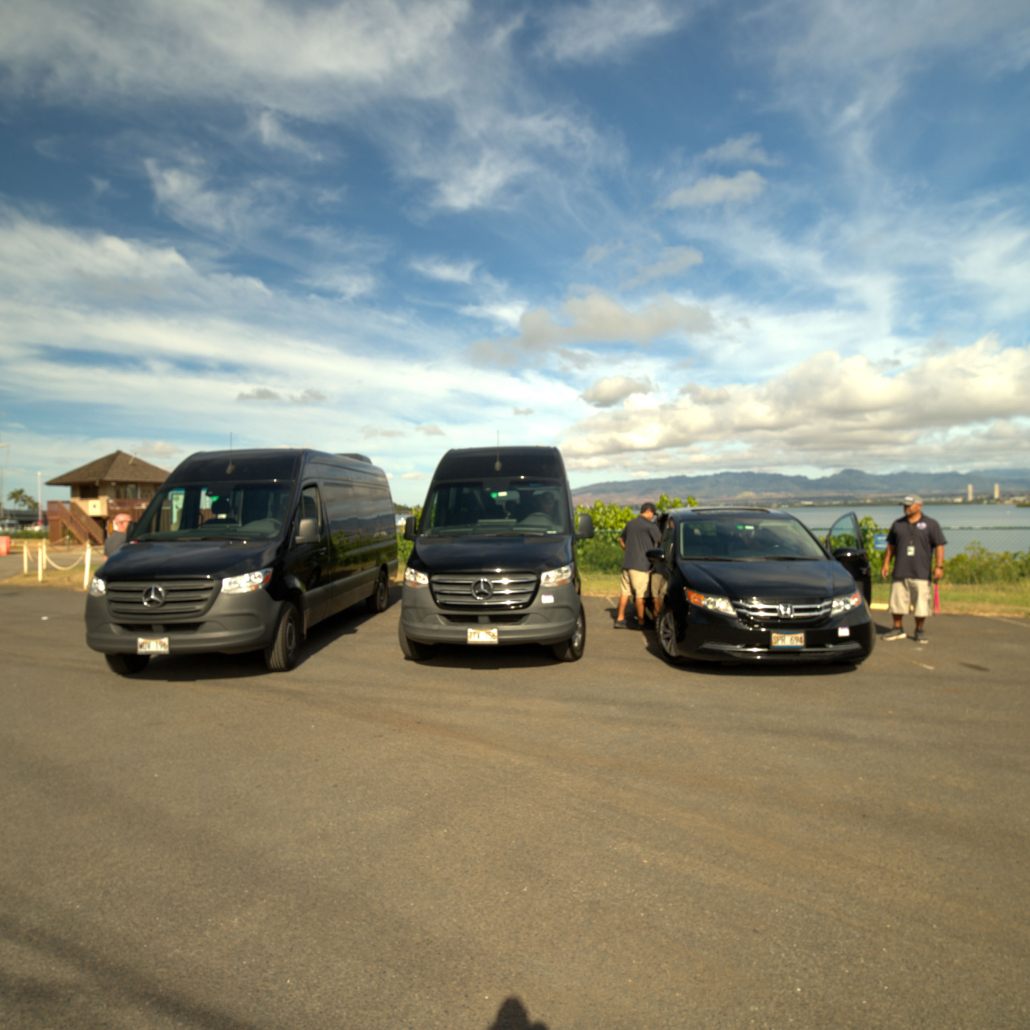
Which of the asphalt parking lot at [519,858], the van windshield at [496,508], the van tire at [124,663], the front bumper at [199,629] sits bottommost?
the asphalt parking lot at [519,858]

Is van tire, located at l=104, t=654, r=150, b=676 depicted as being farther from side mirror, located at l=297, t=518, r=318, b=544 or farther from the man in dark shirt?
the man in dark shirt

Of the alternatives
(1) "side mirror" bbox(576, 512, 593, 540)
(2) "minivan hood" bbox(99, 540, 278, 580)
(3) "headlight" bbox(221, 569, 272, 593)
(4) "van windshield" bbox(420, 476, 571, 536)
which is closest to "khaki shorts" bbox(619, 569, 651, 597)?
(1) "side mirror" bbox(576, 512, 593, 540)

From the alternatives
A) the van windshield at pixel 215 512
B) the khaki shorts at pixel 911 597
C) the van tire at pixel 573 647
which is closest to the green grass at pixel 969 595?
the khaki shorts at pixel 911 597

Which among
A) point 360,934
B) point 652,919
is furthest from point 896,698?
point 360,934

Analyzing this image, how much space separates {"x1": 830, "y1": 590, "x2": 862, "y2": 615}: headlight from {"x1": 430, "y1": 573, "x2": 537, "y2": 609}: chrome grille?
2931 millimetres

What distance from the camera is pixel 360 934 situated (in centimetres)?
318

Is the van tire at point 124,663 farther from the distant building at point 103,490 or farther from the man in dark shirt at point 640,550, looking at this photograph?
the distant building at point 103,490

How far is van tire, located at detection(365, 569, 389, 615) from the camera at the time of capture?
42.1 ft

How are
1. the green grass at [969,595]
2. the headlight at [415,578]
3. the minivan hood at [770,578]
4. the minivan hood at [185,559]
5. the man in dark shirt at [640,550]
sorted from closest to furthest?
the minivan hood at [185,559] < the minivan hood at [770,578] < the headlight at [415,578] < the man in dark shirt at [640,550] < the green grass at [969,595]

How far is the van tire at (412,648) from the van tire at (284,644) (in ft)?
3.70

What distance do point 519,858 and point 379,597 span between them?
31.2ft

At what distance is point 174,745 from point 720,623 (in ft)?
16.2

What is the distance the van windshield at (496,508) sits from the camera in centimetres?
938

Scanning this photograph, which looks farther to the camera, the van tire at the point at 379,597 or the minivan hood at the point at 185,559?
the van tire at the point at 379,597
